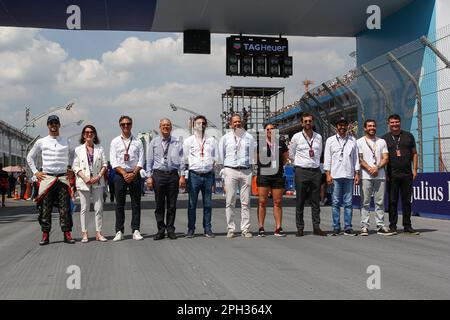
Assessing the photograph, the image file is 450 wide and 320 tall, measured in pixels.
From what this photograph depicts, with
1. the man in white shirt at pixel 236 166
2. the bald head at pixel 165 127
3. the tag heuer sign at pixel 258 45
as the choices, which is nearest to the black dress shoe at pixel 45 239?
the bald head at pixel 165 127

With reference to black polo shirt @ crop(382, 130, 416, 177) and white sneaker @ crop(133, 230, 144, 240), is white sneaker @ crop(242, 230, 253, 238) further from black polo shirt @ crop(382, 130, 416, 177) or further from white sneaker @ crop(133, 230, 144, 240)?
black polo shirt @ crop(382, 130, 416, 177)

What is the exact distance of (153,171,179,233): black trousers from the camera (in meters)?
7.70

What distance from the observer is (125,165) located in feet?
24.8

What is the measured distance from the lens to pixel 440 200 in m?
10.9

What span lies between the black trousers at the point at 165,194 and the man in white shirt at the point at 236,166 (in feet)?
2.66

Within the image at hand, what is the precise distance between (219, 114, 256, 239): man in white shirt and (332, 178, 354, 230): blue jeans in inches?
54.3

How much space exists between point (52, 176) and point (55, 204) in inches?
17.0

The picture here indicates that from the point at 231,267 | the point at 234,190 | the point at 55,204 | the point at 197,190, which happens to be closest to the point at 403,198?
the point at 234,190

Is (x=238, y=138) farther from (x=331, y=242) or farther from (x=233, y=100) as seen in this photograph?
(x=233, y=100)

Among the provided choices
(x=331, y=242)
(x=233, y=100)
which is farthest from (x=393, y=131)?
(x=233, y=100)

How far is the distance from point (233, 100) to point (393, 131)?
4331 centimetres

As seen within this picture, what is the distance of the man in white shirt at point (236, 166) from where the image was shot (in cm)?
791

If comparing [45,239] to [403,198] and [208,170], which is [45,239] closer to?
[208,170]

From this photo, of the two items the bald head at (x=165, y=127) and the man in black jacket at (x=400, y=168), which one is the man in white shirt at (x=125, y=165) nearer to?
the bald head at (x=165, y=127)
